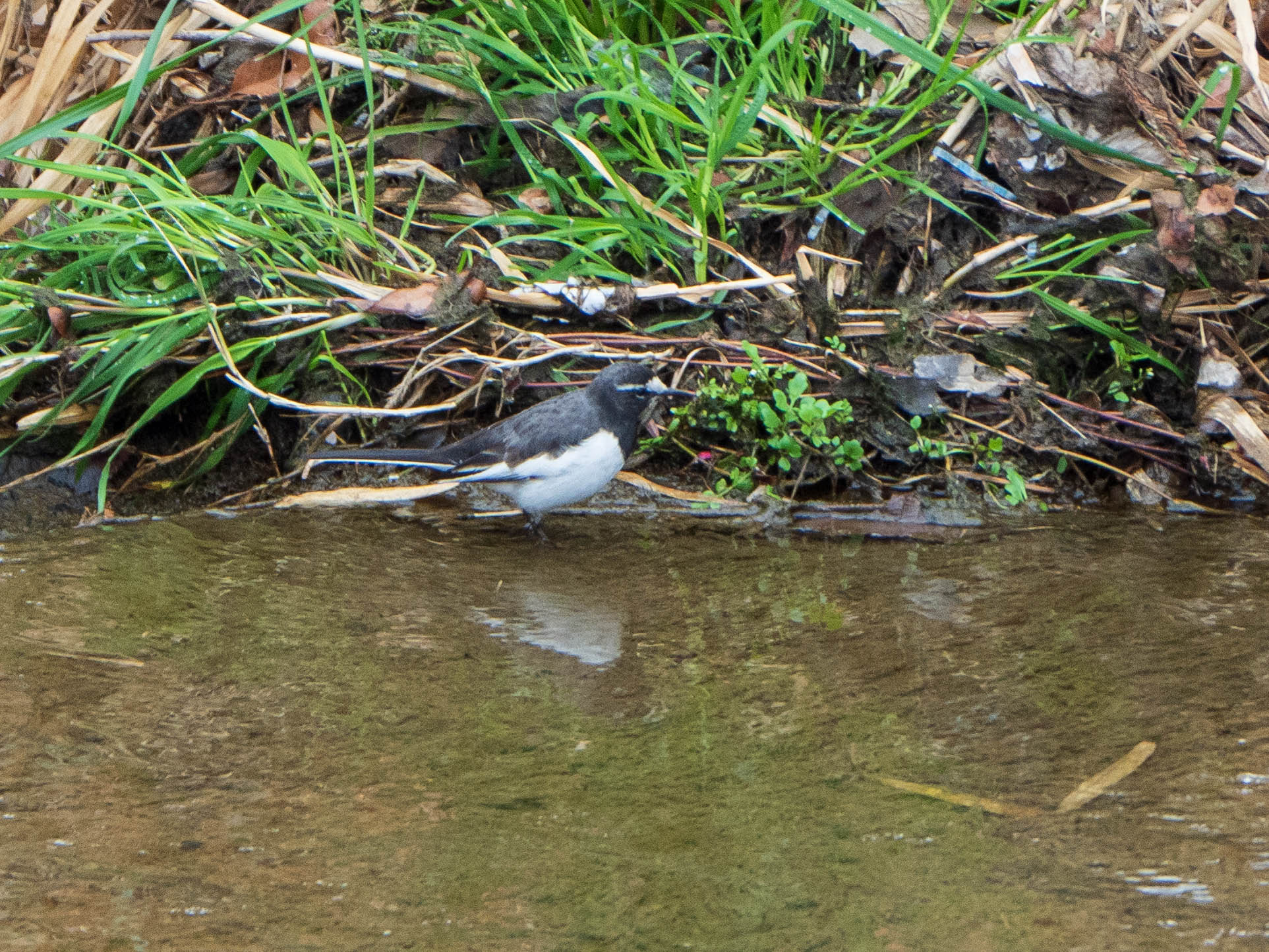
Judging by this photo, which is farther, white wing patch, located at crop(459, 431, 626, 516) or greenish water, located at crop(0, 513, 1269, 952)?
white wing patch, located at crop(459, 431, 626, 516)

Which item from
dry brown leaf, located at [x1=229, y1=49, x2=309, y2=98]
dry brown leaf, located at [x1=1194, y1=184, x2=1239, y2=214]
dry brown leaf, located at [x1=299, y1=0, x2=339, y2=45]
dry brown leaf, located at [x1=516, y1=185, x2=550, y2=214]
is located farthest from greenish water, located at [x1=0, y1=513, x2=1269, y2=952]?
dry brown leaf, located at [x1=299, y1=0, x2=339, y2=45]

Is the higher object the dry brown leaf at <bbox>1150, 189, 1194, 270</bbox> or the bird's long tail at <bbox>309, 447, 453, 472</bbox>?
the dry brown leaf at <bbox>1150, 189, 1194, 270</bbox>

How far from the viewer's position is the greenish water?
5.45 ft

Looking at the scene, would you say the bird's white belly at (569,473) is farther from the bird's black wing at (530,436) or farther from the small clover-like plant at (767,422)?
the small clover-like plant at (767,422)

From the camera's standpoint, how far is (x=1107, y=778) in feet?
6.45

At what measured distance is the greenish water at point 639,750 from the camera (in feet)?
5.45

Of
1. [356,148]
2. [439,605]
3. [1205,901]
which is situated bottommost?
[439,605]

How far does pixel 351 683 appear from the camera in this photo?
252 centimetres

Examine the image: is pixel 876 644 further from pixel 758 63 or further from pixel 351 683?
pixel 758 63

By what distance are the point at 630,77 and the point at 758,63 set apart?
2.01 feet

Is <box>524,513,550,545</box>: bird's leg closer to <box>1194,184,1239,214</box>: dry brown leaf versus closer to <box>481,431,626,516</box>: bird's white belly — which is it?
<box>481,431,626,516</box>: bird's white belly

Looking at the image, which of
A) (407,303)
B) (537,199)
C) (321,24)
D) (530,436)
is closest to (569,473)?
(530,436)

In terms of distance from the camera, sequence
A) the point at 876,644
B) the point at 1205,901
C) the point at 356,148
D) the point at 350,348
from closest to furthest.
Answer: the point at 1205,901, the point at 876,644, the point at 350,348, the point at 356,148

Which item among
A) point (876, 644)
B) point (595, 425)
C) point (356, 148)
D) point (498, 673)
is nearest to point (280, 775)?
point (498, 673)
